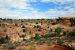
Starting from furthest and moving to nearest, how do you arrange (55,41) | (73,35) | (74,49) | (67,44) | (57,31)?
(57,31) < (73,35) < (55,41) < (67,44) < (74,49)

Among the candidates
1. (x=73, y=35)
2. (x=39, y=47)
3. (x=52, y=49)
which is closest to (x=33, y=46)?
(x=39, y=47)

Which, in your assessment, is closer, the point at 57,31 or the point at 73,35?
the point at 73,35

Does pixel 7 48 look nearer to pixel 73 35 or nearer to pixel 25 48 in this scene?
pixel 25 48

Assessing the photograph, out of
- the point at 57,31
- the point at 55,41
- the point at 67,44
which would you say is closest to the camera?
the point at 67,44

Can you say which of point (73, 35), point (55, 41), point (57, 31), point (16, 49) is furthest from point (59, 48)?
point (57, 31)

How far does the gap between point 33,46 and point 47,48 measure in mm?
1506

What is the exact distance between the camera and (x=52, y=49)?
2066 cm

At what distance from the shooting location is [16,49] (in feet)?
69.3

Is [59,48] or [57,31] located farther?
[57,31]

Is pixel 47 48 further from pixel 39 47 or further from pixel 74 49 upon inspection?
Answer: pixel 74 49

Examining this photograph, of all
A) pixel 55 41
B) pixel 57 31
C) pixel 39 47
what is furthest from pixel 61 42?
pixel 57 31

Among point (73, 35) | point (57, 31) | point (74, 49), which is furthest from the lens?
point (57, 31)

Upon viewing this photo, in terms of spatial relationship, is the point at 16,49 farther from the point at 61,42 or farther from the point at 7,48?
the point at 61,42

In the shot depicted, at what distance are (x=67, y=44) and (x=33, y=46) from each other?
318cm
